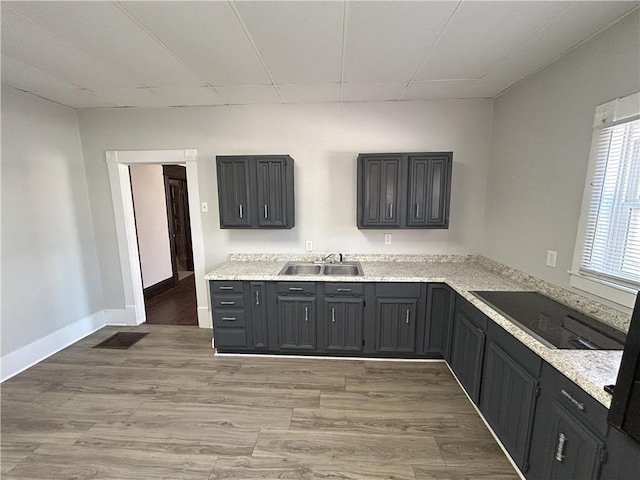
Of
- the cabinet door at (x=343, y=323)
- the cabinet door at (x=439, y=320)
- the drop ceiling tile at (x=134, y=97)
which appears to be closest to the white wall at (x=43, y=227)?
the drop ceiling tile at (x=134, y=97)

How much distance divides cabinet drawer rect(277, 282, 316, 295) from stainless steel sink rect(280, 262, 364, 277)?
1.05 feet

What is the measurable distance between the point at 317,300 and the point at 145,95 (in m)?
2.78

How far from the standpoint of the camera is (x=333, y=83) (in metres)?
2.50

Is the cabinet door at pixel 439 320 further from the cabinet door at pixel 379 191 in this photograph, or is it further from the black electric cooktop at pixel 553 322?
the cabinet door at pixel 379 191

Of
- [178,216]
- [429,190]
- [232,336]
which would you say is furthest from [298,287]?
[178,216]

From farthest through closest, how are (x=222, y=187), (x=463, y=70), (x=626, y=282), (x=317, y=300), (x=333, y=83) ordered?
(x=222, y=187) < (x=317, y=300) < (x=333, y=83) < (x=463, y=70) < (x=626, y=282)

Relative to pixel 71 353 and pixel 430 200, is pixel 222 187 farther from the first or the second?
pixel 71 353

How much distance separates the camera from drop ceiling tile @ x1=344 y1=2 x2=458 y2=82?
5.06 ft

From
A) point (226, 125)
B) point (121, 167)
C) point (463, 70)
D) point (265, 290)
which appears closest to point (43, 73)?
point (121, 167)

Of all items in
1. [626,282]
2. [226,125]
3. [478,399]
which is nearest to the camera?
[626,282]

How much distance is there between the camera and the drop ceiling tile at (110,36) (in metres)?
1.53

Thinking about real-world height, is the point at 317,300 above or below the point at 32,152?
below

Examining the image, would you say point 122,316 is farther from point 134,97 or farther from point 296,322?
point 134,97

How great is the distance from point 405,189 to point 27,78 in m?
3.65
